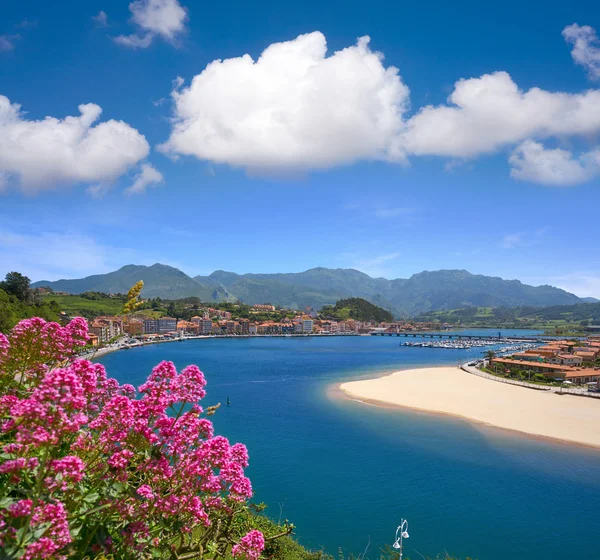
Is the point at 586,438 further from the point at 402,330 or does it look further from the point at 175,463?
the point at 402,330

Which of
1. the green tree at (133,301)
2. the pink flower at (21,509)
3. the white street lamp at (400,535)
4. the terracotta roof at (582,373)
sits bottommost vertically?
the terracotta roof at (582,373)

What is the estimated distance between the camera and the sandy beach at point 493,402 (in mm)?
28562

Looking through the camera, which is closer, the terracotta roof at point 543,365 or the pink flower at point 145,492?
the pink flower at point 145,492

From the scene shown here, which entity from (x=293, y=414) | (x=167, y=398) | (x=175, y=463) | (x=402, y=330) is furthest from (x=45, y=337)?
(x=402, y=330)

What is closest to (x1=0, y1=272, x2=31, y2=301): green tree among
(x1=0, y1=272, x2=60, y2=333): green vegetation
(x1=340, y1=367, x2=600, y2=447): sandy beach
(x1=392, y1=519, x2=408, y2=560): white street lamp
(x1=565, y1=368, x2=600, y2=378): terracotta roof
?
(x1=0, y1=272, x2=60, y2=333): green vegetation

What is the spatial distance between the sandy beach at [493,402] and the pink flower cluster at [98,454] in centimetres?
2981

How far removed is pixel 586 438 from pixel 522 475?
8.51 metres

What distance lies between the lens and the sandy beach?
93.7 feet

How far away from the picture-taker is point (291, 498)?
59.9ft

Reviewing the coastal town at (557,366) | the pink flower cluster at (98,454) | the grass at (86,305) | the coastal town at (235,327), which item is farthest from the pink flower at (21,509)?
the coastal town at (235,327)

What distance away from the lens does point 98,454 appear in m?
2.99

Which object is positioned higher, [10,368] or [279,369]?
[10,368]

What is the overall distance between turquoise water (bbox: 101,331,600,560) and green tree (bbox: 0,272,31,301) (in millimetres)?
38432

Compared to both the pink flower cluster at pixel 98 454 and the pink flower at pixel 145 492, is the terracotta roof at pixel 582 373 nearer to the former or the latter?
the pink flower cluster at pixel 98 454
